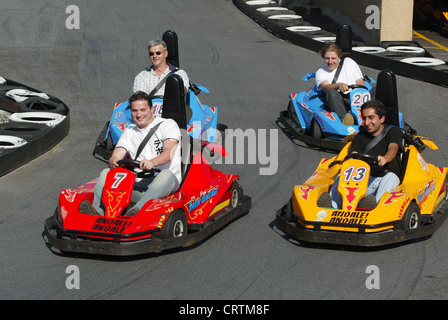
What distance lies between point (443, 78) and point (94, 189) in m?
7.19

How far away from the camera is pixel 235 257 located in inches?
240

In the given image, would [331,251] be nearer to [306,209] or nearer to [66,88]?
[306,209]

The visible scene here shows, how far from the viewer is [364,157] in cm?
656

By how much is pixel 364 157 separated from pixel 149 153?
1.70 meters

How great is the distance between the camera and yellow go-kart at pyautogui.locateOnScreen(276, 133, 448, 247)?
598 cm

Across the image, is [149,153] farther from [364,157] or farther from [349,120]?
[349,120]

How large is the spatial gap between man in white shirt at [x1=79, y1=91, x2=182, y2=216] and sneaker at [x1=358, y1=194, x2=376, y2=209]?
1.44 metres

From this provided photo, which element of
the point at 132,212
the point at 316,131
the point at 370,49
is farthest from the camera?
the point at 370,49

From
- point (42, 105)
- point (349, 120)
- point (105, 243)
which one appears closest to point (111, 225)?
point (105, 243)

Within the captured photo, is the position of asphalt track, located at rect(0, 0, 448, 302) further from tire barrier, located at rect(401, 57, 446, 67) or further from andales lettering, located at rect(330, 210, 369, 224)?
tire barrier, located at rect(401, 57, 446, 67)

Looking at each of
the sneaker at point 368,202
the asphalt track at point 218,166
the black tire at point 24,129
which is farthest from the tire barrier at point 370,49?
the sneaker at point 368,202
